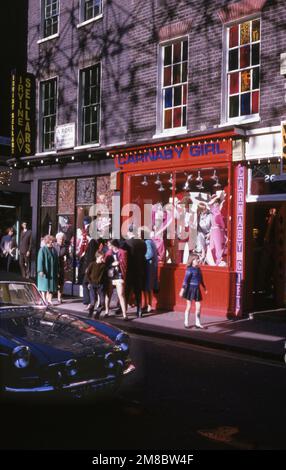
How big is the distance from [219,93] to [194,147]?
1.35 metres

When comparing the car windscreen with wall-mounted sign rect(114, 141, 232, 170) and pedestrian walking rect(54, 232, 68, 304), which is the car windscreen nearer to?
wall-mounted sign rect(114, 141, 232, 170)

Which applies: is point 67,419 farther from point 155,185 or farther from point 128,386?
point 155,185

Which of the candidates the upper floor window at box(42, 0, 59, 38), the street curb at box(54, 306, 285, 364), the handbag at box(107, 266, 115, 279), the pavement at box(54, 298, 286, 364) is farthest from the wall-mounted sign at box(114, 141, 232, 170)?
the upper floor window at box(42, 0, 59, 38)

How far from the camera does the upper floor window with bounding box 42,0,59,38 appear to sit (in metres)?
18.0

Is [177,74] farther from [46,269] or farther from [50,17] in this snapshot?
[50,17]

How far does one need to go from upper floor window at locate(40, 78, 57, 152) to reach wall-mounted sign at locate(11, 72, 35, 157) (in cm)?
32

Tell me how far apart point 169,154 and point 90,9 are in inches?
233

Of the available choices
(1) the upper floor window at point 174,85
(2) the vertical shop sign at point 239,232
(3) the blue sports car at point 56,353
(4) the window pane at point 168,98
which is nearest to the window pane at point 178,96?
(1) the upper floor window at point 174,85

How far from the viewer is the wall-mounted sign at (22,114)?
1783 centimetres

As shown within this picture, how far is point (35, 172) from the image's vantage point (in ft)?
60.2

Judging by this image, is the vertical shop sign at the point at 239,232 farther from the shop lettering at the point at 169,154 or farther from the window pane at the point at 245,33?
the window pane at the point at 245,33

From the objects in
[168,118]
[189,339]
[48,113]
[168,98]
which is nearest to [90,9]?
[48,113]

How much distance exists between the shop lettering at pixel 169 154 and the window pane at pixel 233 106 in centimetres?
84

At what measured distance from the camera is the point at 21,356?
5.00 meters
